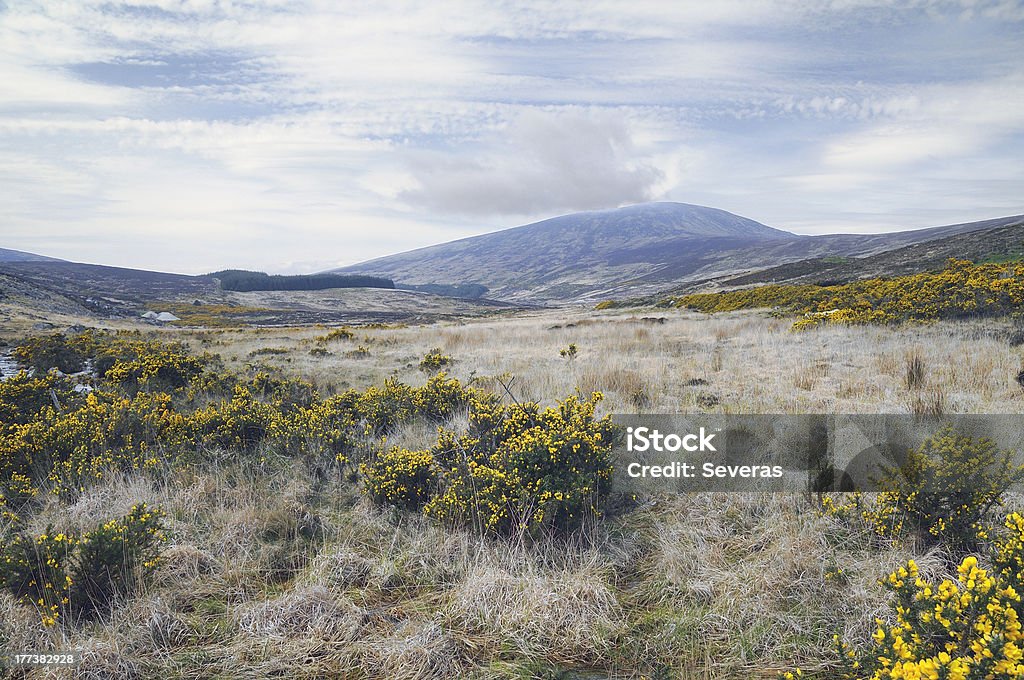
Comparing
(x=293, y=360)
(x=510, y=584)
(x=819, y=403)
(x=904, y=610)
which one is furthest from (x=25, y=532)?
(x=293, y=360)

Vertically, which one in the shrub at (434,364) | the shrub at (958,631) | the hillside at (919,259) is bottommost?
the shrub at (958,631)

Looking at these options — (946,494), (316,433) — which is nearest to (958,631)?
(946,494)

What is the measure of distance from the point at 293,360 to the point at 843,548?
14.6 metres

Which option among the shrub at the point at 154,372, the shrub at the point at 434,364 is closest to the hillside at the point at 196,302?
the shrub at the point at 154,372

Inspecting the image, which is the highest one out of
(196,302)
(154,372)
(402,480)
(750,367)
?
(196,302)

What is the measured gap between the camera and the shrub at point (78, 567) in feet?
11.2

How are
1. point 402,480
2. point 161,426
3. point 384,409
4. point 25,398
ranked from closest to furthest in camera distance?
1. point 402,480
2. point 161,426
3. point 384,409
4. point 25,398

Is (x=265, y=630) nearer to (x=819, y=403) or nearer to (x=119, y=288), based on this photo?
(x=819, y=403)

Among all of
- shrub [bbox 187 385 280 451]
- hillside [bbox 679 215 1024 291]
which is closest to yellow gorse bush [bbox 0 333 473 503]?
shrub [bbox 187 385 280 451]

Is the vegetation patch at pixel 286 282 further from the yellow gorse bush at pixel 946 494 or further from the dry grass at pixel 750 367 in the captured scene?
the yellow gorse bush at pixel 946 494

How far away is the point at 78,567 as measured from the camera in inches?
143

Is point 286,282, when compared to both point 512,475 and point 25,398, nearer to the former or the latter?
point 25,398

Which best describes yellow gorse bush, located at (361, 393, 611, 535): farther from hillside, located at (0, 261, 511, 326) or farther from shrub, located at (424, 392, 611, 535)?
hillside, located at (0, 261, 511, 326)

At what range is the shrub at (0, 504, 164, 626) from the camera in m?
3.40
